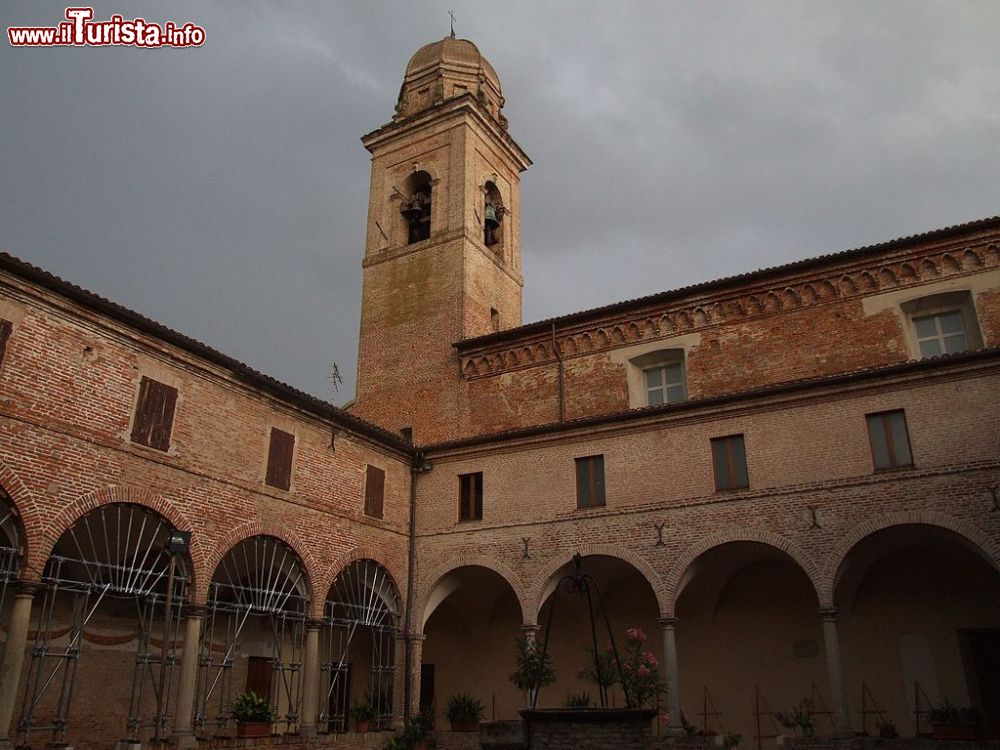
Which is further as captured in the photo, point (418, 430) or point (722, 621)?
point (418, 430)

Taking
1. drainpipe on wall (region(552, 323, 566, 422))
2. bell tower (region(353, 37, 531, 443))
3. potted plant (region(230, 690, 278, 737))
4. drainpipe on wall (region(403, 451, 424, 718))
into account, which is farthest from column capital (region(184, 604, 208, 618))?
drainpipe on wall (region(552, 323, 566, 422))

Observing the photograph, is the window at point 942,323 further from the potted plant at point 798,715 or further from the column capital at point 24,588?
the column capital at point 24,588

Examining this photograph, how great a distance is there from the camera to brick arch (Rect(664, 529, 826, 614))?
14.3 m

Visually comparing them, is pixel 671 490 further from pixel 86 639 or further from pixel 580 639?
pixel 86 639

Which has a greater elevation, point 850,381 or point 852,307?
point 852,307

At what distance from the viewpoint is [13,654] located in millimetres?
10820

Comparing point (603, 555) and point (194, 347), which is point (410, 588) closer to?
point (603, 555)

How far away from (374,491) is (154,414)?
5585mm

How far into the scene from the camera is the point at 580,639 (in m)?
18.9

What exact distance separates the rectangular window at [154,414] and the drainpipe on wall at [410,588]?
6579mm

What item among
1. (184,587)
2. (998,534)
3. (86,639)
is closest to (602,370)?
(998,534)

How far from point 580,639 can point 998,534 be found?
9.04 m

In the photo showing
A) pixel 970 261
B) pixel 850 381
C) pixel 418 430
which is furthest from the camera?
pixel 418 430

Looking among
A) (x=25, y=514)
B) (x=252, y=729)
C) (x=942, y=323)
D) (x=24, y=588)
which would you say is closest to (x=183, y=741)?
(x=252, y=729)
